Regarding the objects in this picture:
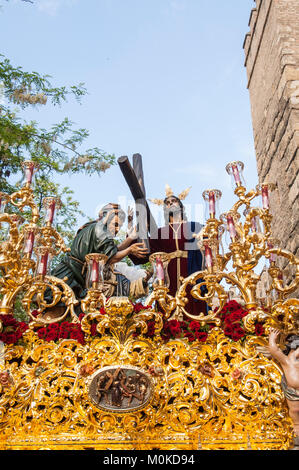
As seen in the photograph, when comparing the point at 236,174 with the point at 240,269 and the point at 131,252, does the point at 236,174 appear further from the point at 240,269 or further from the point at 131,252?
the point at 131,252

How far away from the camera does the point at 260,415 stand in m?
4.29

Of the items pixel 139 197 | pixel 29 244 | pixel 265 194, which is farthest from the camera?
pixel 139 197

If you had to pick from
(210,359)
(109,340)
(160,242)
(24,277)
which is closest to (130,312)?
(109,340)

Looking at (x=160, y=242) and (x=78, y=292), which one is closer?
(x=78, y=292)

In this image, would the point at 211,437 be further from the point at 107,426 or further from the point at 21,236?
the point at 21,236

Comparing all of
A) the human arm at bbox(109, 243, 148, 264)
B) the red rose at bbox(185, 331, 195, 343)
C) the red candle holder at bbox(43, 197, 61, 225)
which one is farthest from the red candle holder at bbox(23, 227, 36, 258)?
the red rose at bbox(185, 331, 195, 343)

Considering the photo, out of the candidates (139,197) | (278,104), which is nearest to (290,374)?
(139,197)

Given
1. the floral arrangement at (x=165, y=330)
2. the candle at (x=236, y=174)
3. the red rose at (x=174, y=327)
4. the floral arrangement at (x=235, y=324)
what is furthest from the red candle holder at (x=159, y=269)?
the candle at (x=236, y=174)

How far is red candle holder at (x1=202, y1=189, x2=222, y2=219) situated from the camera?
5289mm

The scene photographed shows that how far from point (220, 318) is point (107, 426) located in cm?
172

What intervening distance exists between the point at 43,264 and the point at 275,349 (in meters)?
2.82

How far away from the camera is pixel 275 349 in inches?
176

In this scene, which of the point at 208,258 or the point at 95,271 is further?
the point at 208,258
